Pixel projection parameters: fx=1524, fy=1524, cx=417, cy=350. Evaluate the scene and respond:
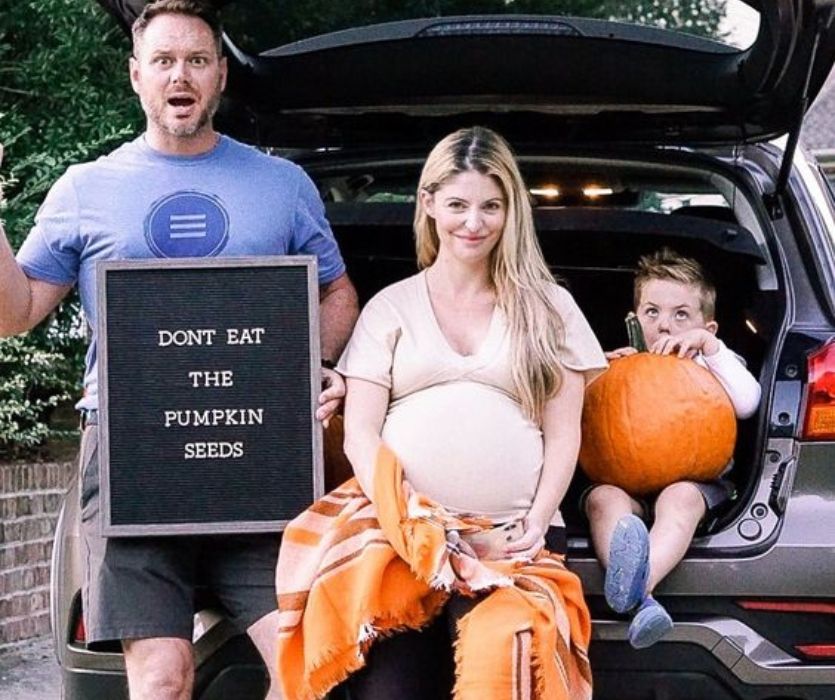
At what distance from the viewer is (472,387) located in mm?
3289

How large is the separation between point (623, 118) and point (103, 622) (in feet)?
7.19

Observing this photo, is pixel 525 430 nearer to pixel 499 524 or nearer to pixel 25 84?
pixel 499 524

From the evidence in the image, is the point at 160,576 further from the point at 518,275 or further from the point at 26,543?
the point at 26,543

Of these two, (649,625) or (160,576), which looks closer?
(649,625)

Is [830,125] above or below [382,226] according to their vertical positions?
above

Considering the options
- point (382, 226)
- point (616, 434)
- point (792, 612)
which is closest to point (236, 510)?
point (616, 434)

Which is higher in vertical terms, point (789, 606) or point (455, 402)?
point (455, 402)

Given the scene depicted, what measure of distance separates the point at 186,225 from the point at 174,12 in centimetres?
49

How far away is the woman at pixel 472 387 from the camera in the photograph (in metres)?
3.18

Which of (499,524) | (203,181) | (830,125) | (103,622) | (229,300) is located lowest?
(103,622)

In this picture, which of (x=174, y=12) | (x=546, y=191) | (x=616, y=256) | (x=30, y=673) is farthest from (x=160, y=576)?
(x=30, y=673)

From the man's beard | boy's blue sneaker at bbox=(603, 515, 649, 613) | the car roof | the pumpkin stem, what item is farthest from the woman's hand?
the car roof

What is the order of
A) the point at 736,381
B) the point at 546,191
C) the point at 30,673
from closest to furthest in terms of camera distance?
the point at 736,381, the point at 546,191, the point at 30,673

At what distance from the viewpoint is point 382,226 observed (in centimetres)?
468
